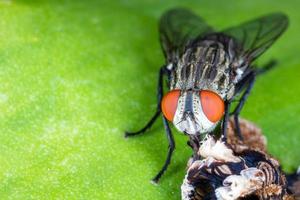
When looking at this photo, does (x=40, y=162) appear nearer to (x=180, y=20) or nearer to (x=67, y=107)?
(x=67, y=107)

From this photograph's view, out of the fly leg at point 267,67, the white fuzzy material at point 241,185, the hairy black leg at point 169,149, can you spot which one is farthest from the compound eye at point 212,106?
the fly leg at point 267,67

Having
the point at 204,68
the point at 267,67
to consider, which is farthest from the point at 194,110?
the point at 267,67

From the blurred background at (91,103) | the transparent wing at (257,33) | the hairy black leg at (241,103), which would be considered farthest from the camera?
the transparent wing at (257,33)

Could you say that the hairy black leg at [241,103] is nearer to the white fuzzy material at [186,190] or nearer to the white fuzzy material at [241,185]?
the white fuzzy material at [241,185]

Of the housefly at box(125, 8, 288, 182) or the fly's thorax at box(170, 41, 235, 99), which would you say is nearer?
the housefly at box(125, 8, 288, 182)

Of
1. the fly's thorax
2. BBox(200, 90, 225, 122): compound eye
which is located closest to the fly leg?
the fly's thorax

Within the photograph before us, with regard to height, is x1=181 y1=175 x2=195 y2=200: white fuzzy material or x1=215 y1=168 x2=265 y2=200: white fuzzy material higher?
x1=215 y1=168 x2=265 y2=200: white fuzzy material

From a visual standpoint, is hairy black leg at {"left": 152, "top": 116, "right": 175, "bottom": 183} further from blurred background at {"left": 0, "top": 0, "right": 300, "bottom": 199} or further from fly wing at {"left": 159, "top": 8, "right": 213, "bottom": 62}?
fly wing at {"left": 159, "top": 8, "right": 213, "bottom": 62}

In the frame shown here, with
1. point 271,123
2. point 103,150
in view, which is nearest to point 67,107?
point 103,150

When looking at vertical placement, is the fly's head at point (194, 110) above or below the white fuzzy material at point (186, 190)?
above
